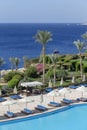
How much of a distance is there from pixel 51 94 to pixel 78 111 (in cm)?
358

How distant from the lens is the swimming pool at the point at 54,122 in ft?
96.5

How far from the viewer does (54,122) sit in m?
30.9

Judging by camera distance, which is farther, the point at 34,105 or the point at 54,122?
the point at 34,105

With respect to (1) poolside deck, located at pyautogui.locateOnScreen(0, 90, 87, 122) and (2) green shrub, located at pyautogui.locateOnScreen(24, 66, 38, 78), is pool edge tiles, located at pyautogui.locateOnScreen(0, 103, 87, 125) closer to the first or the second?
(1) poolside deck, located at pyautogui.locateOnScreen(0, 90, 87, 122)

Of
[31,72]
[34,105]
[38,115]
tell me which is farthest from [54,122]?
[31,72]

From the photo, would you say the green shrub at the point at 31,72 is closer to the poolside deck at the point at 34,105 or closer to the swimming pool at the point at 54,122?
the poolside deck at the point at 34,105

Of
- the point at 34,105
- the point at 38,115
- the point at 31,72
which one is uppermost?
the point at 31,72

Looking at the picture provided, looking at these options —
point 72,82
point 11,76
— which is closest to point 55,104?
point 72,82

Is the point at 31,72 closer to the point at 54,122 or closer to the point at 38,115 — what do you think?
the point at 38,115

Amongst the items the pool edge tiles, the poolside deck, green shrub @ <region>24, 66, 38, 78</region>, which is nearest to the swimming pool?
the pool edge tiles

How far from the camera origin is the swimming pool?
1158 inches

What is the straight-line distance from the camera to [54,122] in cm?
3089

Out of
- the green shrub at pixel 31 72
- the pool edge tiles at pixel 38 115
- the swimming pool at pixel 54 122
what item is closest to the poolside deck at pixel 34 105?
the pool edge tiles at pixel 38 115

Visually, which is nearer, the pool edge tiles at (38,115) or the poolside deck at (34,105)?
the pool edge tiles at (38,115)
